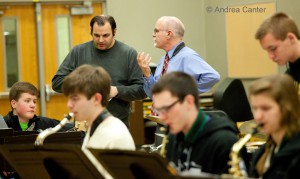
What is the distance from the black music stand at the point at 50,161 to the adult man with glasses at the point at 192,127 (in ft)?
1.43

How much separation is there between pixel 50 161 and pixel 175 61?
6.08 ft

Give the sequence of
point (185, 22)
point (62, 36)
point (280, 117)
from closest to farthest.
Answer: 1. point (280, 117)
2. point (62, 36)
3. point (185, 22)

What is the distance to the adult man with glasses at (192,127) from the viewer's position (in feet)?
9.21

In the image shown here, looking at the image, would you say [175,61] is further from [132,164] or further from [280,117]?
[280,117]

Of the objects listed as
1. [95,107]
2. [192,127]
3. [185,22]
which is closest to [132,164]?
[192,127]

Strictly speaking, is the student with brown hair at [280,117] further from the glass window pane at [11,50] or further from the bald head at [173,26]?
the glass window pane at [11,50]

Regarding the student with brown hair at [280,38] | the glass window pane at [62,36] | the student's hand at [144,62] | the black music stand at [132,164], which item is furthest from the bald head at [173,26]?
the glass window pane at [62,36]

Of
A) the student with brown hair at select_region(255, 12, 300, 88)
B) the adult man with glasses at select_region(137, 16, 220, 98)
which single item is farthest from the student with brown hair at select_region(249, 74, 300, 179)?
the adult man with glasses at select_region(137, 16, 220, 98)

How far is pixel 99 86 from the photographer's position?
3.38 metres

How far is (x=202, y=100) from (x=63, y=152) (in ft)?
20.0

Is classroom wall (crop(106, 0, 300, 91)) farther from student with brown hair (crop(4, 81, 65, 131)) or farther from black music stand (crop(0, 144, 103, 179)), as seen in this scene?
black music stand (crop(0, 144, 103, 179))

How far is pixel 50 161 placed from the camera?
3131 millimetres

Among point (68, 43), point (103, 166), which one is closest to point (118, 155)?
point (103, 166)

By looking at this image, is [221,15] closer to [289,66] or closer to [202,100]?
[202,100]
